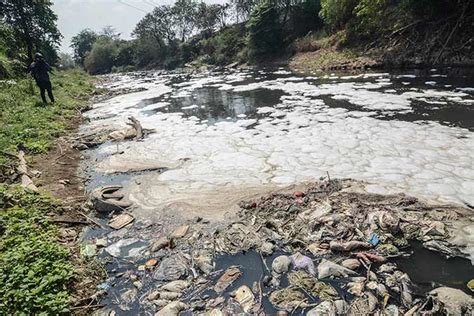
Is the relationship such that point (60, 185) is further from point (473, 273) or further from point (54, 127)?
Result: point (473, 273)

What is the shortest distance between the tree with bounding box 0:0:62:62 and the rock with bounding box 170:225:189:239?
93.0ft

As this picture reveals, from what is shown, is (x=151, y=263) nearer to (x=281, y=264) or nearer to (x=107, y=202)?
(x=281, y=264)

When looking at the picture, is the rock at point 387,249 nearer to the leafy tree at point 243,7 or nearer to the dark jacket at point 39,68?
the dark jacket at point 39,68

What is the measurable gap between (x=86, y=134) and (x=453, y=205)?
30.3 feet

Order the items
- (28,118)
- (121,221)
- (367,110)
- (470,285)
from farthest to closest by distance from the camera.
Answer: (28,118) < (367,110) < (121,221) < (470,285)

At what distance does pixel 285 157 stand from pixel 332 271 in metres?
3.32

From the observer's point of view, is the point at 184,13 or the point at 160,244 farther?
the point at 184,13

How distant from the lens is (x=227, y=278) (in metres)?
3.35

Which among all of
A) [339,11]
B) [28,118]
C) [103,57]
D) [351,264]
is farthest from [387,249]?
[103,57]

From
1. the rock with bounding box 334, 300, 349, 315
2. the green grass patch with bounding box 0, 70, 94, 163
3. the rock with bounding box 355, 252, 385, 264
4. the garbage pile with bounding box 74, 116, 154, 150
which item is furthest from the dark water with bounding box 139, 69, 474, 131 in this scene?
the rock with bounding box 334, 300, 349, 315

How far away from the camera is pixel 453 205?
405 cm

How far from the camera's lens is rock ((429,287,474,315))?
2.61 m

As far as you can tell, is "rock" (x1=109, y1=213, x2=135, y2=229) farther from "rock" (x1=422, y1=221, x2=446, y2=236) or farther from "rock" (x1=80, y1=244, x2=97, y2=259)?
"rock" (x1=422, y1=221, x2=446, y2=236)

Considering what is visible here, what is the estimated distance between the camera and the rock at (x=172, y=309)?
2.92 m
